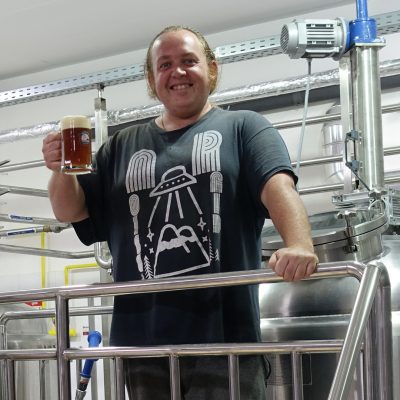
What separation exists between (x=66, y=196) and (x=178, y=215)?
270 millimetres

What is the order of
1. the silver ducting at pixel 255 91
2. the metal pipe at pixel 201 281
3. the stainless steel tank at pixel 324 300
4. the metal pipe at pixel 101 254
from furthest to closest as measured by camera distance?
1. the silver ducting at pixel 255 91
2. the metal pipe at pixel 101 254
3. the stainless steel tank at pixel 324 300
4. the metal pipe at pixel 201 281

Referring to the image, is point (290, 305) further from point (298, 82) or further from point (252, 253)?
point (298, 82)

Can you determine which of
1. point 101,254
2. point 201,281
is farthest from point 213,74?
point 101,254

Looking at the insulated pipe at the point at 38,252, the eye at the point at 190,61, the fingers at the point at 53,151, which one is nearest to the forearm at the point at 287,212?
the eye at the point at 190,61

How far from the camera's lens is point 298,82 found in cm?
364

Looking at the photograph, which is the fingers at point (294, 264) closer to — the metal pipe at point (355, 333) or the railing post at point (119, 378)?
the metal pipe at point (355, 333)

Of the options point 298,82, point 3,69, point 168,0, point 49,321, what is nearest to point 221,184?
point 298,82

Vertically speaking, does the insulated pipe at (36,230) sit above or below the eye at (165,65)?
below

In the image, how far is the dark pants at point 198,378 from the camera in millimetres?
1477

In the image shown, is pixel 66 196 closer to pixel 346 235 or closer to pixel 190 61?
pixel 190 61

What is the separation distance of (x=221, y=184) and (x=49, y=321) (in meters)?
2.89

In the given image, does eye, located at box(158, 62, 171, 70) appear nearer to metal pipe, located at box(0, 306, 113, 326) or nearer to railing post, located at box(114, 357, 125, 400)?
railing post, located at box(114, 357, 125, 400)

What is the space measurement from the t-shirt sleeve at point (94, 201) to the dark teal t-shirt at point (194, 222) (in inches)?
2.8

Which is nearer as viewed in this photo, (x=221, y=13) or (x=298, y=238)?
A: (x=298, y=238)
